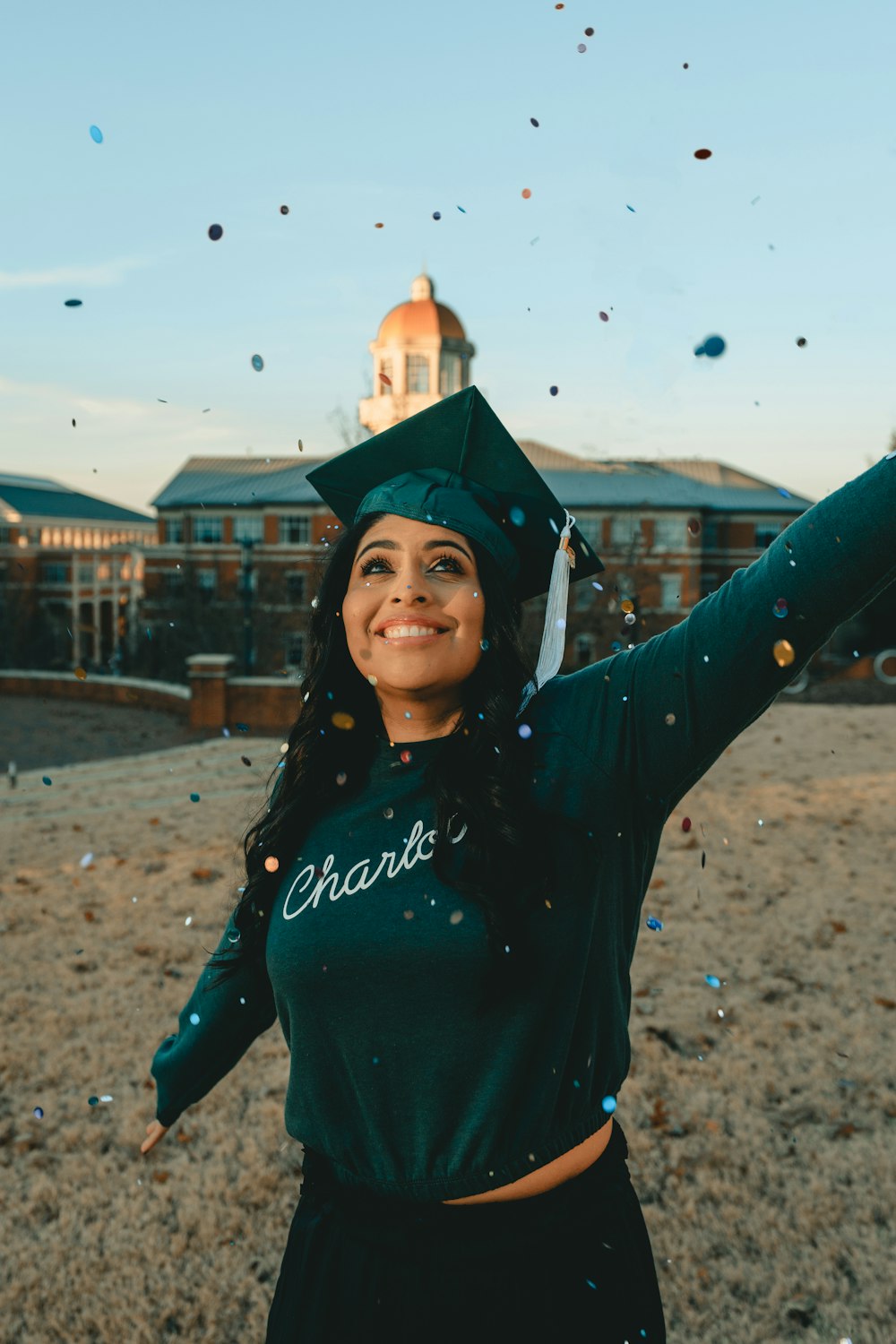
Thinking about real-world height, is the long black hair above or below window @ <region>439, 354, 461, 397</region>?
below

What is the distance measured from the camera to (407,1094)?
5.89ft

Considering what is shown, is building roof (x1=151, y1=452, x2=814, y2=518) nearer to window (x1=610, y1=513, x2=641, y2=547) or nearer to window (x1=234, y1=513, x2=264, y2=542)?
window (x1=610, y1=513, x2=641, y2=547)

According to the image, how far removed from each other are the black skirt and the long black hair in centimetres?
43

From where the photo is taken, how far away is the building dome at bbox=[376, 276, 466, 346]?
42781 millimetres

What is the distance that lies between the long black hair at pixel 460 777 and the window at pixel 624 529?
28.8m

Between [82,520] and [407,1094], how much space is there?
2557 inches

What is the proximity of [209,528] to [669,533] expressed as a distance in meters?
20.7

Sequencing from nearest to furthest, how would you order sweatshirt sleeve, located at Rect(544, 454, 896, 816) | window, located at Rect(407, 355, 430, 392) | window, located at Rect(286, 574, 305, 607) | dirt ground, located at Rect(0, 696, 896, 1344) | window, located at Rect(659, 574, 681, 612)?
sweatshirt sleeve, located at Rect(544, 454, 896, 816), dirt ground, located at Rect(0, 696, 896, 1344), window, located at Rect(286, 574, 305, 607), window, located at Rect(659, 574, 681, 612), window, located at Rect(407, 355, 430, 392)

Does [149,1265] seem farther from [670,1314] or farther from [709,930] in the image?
[709,930]

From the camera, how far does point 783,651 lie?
1.62 metres

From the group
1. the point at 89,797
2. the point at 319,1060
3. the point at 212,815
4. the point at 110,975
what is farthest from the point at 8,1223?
the point at 89,797

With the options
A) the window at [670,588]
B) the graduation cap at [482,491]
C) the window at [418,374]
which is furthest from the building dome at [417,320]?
the graduation cap at [482,491]

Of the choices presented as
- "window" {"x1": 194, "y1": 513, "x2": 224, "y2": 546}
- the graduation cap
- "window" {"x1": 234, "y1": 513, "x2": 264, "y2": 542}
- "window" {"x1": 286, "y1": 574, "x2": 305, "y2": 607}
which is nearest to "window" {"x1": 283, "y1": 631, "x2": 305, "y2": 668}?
"window" {"x1": 286, "y1": 574, "x2": 305, "y2": 607}

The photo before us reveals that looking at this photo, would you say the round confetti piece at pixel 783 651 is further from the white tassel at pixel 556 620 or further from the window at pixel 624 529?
the window at pixel 624 529
